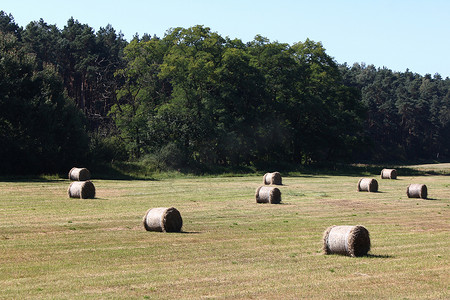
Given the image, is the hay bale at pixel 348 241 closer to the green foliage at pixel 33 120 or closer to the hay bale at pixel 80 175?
the hay bale at pixel 80 175

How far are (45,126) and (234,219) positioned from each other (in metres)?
34.8

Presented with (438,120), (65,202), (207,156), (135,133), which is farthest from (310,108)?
(438,120)

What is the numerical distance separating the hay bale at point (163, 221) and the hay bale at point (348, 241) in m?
6.89

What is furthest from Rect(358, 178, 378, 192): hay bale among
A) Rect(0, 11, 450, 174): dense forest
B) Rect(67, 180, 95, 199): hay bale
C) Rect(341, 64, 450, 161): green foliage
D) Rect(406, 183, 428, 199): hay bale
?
Rect(341, 64, 450, 161): green foliage

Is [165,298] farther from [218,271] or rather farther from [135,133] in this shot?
[135,133]

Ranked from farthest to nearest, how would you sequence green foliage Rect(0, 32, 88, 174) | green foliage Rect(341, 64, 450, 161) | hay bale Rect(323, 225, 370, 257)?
green foliage Rect(341, 64, 450, 161) → green foliage Rect(0, 32, 88, 174) → hay bale Rect(323, 225, 370, 257)

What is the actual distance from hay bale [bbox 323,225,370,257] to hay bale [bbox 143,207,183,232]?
6887 millimetres

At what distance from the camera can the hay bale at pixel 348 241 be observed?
18.7m

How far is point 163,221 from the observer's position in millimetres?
23766

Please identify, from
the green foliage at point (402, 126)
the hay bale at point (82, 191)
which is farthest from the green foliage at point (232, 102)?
the green foliage at point (402, 126)

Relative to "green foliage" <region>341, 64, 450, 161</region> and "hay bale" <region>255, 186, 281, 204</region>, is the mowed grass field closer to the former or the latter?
"hay bale" <region>255, 186, 281, 204</region>

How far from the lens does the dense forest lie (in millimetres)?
58781

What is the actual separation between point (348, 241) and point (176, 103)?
58368 mm

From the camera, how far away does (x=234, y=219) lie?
28.8m
